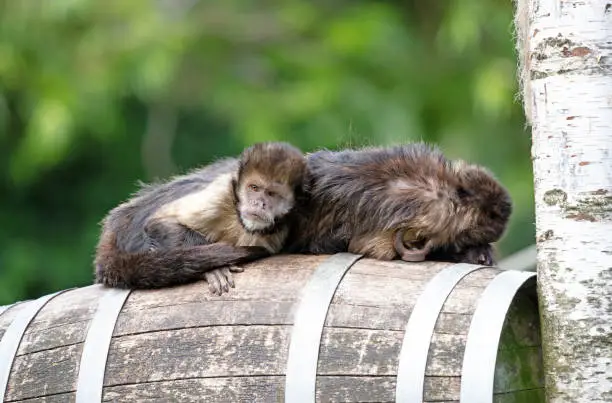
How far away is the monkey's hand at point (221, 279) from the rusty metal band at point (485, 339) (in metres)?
0.95

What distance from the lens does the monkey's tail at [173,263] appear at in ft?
14.2

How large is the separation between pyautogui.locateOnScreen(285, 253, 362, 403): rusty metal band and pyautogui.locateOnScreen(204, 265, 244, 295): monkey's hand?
323 mm

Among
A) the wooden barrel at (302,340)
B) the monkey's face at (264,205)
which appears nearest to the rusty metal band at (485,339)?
the wooden barrel at (302,340)

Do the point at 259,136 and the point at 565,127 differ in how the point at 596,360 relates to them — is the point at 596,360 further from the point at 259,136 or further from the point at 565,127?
the point at 259,136

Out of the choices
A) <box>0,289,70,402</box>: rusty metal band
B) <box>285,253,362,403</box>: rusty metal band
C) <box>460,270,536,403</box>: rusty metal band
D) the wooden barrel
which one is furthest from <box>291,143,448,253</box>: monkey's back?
<box>0,289,70,402</box>: rusty metal band

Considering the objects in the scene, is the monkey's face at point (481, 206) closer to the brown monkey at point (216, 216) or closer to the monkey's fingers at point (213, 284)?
the brown monkey at point (216, 216)

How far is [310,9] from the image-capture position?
36.9ft

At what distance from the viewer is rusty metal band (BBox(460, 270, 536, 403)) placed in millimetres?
3631

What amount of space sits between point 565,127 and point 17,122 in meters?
8.32

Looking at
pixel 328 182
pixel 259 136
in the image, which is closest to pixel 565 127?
pixel 328 182

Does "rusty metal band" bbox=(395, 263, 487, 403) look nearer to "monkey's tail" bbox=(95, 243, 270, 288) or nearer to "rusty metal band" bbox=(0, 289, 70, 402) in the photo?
"monkey's tail" bbox=(95, 243, 270, 288)

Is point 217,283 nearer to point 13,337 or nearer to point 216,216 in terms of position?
point 216,216

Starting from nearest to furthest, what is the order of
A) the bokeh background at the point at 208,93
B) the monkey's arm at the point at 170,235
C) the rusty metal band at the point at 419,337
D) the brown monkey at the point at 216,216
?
the rusty metal band at the point at 419,337
the brown monkey at the point at 216,216
the monkey's arm at the point at 170,235
the bokeh background at the point at 208,93

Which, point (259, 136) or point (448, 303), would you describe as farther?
point (259, 136)
